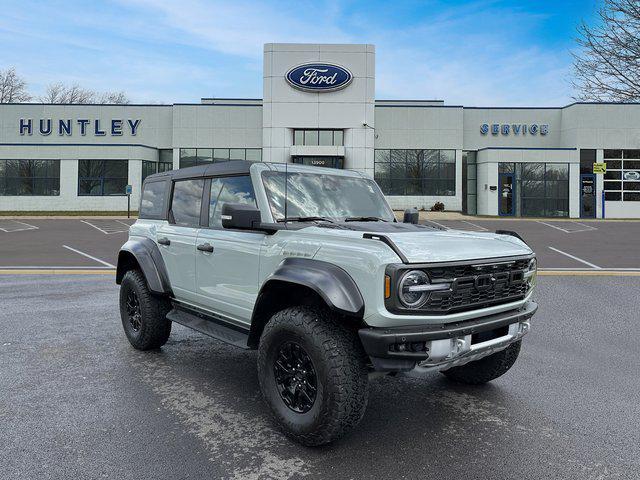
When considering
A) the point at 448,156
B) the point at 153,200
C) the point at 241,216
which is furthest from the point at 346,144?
the point at 241,216

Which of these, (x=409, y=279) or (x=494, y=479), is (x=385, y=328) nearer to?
(x=409, y=279)

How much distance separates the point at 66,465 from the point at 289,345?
1.52 metres

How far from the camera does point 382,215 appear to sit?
15.5 ft

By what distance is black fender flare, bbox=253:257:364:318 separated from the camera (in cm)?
306

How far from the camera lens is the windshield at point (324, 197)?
4.16 meters

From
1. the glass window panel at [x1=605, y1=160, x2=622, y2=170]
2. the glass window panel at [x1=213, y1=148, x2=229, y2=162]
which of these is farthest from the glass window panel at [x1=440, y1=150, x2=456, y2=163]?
the glass window panel at [x1=213, y1=148, x2=229, y2=162]

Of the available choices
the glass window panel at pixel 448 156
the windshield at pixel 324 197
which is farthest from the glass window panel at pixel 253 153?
the windshield at pixel 324 197

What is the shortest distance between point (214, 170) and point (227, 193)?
338 millimetres

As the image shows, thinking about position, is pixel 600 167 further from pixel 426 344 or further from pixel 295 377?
pixel 295 377

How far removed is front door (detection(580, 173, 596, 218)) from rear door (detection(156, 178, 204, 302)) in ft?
123

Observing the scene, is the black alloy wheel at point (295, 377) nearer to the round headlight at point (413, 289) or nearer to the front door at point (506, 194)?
the round headlight at point (413, 289)

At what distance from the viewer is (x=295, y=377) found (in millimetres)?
3449

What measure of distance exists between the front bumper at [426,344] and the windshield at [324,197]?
1.43m

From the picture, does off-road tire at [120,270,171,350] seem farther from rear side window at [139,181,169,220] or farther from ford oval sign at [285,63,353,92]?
ford oval sign at [285,63,353,92]
